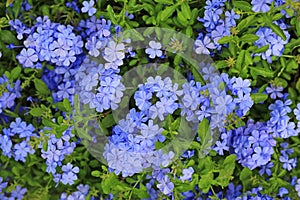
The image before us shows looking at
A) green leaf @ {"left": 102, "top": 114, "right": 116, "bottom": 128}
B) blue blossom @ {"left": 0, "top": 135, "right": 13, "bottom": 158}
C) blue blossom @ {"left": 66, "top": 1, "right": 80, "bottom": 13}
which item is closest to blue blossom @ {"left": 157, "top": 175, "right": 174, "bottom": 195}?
green leaf @ {"left": 102, "top": 114, "right": 116, "bottom": 128}

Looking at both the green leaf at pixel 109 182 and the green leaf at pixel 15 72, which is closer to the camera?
the green leaf at pixel 109 182

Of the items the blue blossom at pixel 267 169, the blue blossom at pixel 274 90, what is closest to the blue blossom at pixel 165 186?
the blue blossom at pixel 267 169

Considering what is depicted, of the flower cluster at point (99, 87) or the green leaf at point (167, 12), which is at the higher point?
the green leaf at point (167, 12)

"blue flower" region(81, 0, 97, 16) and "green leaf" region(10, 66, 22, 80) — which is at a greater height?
"blue flower" region(81, 0, 97, 16)

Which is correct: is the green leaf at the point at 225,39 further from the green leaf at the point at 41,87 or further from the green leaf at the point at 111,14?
the green leaf at the point at 41,87

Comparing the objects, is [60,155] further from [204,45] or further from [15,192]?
[204,45]

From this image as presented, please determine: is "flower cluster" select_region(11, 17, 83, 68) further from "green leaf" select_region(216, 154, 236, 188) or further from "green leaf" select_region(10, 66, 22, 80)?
"green leaf" select_region(216, 154, 236, 188)

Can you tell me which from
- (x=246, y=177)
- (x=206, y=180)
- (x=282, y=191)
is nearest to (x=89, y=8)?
(x=206, y=180)

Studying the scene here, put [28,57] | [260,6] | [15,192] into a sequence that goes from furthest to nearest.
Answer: [15,192]
[28,57]
[260,6]
